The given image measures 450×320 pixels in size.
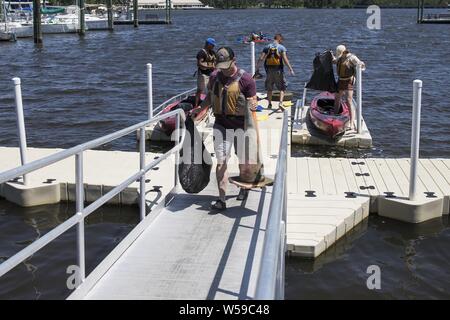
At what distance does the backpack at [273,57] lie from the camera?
13820 mm

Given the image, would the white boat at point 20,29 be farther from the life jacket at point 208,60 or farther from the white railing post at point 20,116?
the white railing post at point 20,116

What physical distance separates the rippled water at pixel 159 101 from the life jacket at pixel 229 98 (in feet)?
7.12

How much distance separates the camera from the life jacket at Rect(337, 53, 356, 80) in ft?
40.0

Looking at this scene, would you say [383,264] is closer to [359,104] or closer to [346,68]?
[346,68]

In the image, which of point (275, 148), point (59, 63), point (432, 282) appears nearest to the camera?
point (432, 282)

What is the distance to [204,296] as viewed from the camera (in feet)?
14.6

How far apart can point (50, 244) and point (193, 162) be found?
104 inches

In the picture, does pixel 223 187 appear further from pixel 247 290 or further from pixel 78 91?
pixel 78 91

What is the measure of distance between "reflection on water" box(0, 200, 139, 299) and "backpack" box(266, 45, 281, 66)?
6.21 m

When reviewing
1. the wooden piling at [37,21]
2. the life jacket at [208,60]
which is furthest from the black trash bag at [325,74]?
the wooden piling at [37,21]

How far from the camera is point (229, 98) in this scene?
616 cm

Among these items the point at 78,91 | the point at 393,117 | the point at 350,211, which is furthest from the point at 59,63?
the point at 350,211

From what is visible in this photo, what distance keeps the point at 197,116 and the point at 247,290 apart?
8.14ft

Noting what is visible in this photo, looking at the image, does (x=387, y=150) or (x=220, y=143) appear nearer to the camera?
(x=220, y=143)
